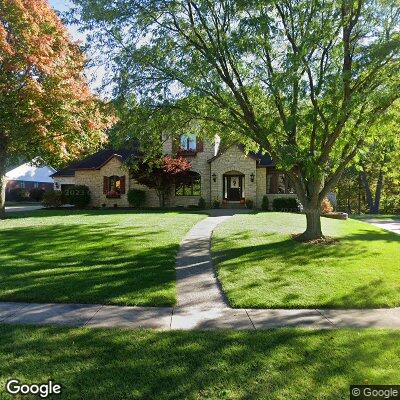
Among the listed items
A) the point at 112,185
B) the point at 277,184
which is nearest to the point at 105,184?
the point at 112,185

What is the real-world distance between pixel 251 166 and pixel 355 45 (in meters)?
16.7

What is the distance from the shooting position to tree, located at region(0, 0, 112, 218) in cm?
1838

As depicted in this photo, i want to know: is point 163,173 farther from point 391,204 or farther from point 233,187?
point 391,204

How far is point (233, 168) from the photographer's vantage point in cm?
2897

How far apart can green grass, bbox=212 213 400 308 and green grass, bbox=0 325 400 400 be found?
Result: 1.57 m

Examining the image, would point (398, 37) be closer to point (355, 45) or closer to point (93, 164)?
point (355, 45)

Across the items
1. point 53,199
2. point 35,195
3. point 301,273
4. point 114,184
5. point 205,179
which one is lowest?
point 301,273

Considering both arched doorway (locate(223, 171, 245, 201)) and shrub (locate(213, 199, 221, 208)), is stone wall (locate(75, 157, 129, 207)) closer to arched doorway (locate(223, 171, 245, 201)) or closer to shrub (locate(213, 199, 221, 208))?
shrub (locate(213, 199, 221, 208))

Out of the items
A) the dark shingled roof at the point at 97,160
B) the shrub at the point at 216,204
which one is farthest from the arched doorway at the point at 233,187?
the dark shingled roof at the point at 97,160

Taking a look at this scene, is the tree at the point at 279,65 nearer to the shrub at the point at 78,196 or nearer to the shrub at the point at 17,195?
the shrub at the point at 78,196

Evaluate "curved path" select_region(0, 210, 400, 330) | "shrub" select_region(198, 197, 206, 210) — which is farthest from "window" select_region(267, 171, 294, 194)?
"curved path" select_region(0, 210, 400, 330)

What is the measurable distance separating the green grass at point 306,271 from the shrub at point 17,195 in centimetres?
3703

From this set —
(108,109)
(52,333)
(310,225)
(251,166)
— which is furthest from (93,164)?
(52,333)

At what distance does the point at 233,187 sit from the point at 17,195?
1126 inches
